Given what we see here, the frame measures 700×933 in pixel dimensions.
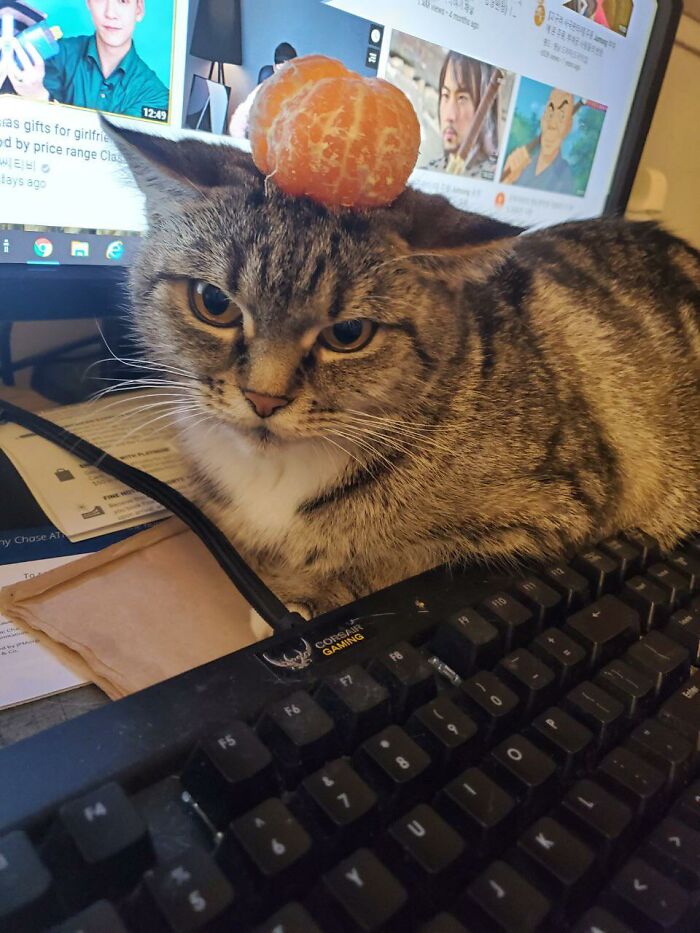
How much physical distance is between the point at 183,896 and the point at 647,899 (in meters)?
0.21

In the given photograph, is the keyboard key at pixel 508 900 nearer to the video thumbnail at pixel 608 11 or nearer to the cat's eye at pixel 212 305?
the cat's eye at pixel 212 305

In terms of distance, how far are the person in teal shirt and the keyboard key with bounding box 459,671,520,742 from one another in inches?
24.2

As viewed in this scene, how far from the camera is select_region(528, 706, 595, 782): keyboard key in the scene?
0.38 m

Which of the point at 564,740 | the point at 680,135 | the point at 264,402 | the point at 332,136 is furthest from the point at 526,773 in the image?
the point at 680,135

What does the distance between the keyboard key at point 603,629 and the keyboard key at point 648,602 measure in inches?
0.8

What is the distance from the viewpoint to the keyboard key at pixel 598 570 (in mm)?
546

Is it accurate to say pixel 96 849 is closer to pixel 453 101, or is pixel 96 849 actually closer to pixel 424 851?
pixel 424 851

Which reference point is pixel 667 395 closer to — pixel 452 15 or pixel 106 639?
pixel 452 15

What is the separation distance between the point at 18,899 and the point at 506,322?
650mm

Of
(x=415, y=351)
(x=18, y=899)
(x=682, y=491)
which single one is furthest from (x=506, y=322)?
(x=18, y=899)


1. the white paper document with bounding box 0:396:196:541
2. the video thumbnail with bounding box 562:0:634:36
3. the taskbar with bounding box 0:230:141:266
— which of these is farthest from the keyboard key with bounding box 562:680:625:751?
the video thumbnail with bounding box 562:0:634:36

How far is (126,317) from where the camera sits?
28.8 inches

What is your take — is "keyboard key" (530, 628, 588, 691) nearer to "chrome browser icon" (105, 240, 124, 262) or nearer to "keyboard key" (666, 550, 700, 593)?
"keyboard key" (666, 550, 700, 593)

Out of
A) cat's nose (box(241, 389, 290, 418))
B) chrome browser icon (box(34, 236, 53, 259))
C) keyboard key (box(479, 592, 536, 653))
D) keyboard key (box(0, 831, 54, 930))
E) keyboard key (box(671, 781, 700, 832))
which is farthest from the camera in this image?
chrome browser icon (box(34, 236, 53, 259))
